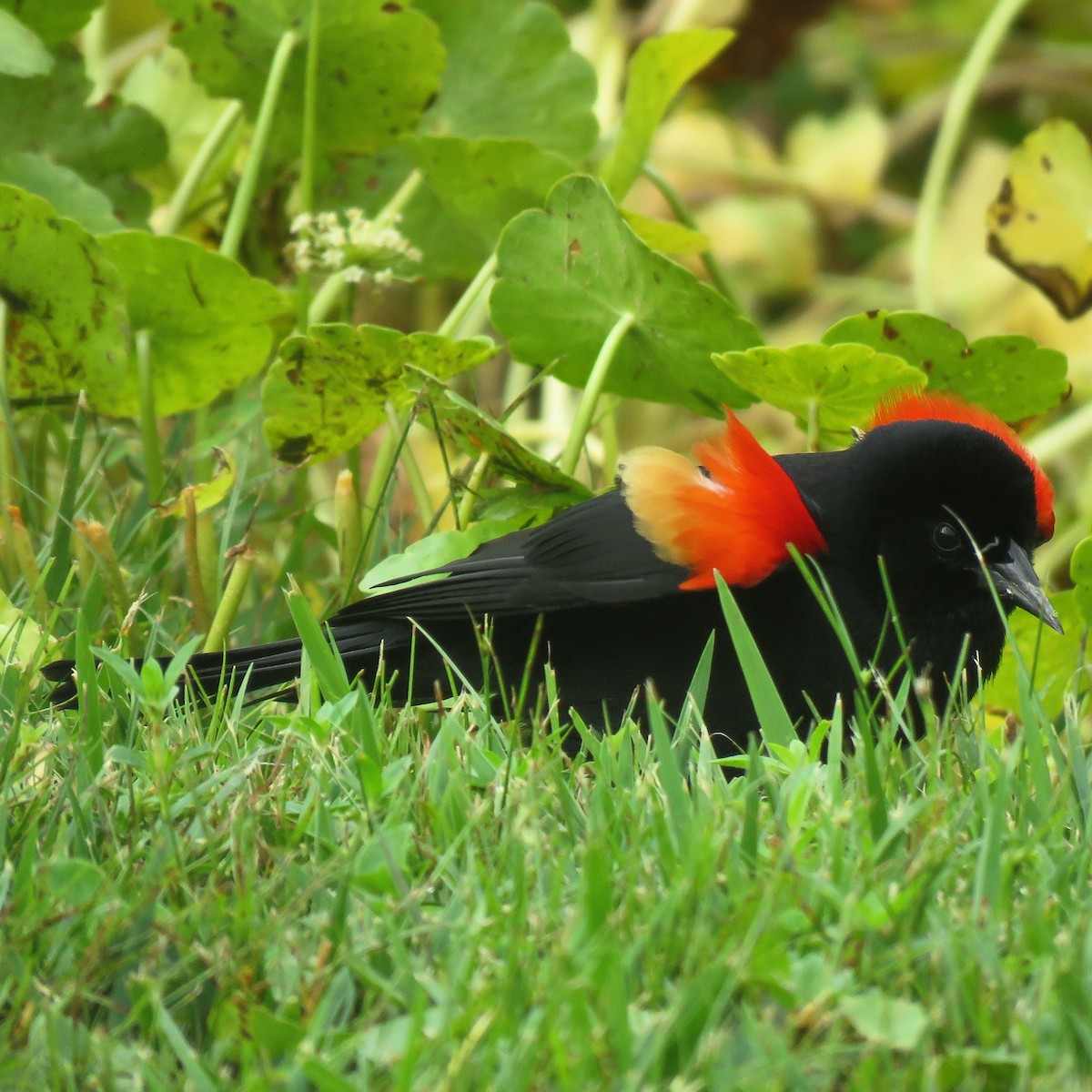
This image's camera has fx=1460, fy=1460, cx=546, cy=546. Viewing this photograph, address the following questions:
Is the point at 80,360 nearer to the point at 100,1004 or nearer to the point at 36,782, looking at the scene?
the point at 36,782

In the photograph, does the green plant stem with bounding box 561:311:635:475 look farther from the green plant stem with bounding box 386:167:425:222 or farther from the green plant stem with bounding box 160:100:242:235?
the green plant stem with bounding box 160:100:242:235

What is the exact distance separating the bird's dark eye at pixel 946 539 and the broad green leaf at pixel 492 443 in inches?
24.0

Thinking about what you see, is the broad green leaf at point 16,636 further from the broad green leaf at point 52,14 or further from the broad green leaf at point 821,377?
the broad green leaf at point 52,14

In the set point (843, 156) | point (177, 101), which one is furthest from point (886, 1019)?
point (843, 156)

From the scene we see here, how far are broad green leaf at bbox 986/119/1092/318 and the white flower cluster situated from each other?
1153mm

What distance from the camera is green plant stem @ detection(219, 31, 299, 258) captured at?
8.90ft

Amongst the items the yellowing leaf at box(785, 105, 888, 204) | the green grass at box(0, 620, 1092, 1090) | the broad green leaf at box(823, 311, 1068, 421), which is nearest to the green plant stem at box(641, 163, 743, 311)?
the broad green leaf at box(823, 311, 1068, 421)

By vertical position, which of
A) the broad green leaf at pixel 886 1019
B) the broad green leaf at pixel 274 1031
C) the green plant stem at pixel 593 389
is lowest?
the broad green leaf at pixel 274 1031

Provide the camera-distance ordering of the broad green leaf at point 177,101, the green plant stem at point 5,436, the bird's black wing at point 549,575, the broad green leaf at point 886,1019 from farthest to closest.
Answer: the broad green leaf at point 177,101 → the green plant stem at point 5,436 → the bird's black wing at point 549,575 → the broad green leaf at point 886,1019

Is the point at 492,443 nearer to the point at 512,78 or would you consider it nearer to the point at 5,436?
the point at 5,436

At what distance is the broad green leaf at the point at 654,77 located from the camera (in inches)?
106

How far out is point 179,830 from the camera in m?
1.49

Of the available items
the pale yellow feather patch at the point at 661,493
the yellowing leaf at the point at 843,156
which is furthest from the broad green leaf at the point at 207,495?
the yellowing leaf at the point at 843,156

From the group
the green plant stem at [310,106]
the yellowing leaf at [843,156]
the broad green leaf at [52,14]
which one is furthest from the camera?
the yellowing leaf at [843,156]
